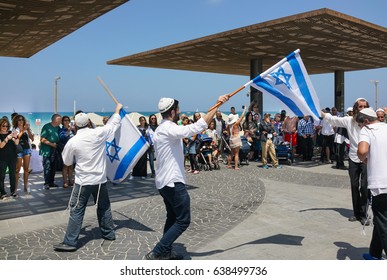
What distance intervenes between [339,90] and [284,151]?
13224 mm

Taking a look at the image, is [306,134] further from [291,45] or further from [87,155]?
[87,155]

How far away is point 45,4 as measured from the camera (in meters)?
9.36

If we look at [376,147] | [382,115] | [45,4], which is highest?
[45,4]

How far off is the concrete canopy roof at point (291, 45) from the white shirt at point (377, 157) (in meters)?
7.81

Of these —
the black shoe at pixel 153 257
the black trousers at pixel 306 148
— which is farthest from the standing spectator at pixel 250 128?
the black shoe at pixel 153 257

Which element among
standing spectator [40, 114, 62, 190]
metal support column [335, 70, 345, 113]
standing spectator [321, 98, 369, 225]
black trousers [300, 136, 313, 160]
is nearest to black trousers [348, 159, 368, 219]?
standing spectator [321, 98, 369, 225]

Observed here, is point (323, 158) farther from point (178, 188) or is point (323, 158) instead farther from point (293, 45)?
point (178, 188)

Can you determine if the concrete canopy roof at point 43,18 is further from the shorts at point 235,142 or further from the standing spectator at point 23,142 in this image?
the shorts at point 235,142

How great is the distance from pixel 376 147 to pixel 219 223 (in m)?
3.18

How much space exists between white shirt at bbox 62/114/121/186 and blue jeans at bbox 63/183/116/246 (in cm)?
13

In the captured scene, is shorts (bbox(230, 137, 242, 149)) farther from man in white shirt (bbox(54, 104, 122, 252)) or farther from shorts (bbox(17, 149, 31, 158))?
man in white shirt (bbox(54, 104, 122, 252))

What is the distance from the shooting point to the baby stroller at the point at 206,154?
507 inches

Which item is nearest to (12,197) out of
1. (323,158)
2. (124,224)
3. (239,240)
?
(124,224)

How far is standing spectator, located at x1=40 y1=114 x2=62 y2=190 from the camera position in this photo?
9617 mm
